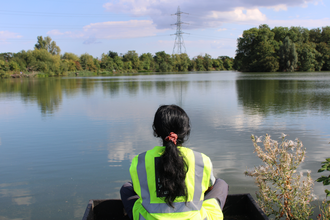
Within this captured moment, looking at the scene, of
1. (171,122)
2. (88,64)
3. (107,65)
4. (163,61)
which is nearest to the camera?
(171,122)

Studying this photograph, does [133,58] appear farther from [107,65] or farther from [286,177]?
[286,177]

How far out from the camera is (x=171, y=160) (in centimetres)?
158

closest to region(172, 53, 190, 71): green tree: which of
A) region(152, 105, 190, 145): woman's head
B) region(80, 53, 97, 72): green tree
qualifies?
region(80, 53, 97, 72): green tree

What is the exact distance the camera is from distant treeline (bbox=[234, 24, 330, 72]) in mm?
63031

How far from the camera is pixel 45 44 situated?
95.3 meters

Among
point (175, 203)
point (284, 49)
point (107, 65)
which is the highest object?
point (284, 49)

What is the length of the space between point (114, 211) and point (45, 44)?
10541 centimetres

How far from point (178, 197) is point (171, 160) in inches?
10.5

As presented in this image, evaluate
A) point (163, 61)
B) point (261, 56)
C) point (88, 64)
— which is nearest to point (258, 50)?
point (261, 56)

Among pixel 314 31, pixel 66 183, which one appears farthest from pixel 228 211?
pixel 314 31

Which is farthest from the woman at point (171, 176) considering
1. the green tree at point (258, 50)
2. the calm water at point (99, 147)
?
the green tree at point (258, 50)

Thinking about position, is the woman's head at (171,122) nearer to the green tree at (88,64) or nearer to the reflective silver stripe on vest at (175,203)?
the reflective silver stripe on vest at (175,203)

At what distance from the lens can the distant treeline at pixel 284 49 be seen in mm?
63031

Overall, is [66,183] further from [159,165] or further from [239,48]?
[239,48]
